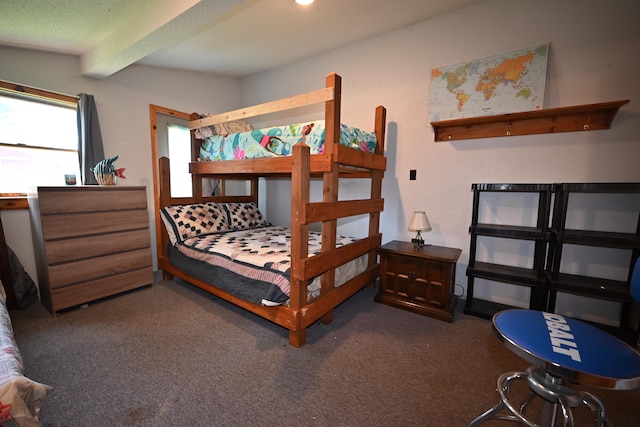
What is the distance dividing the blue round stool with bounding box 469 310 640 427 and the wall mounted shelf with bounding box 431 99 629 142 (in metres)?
1.62

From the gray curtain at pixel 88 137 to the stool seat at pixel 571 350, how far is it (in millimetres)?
3426

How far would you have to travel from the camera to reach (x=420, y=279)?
7.54ft

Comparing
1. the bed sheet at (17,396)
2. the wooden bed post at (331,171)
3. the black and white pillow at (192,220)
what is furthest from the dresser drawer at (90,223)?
the wooden bed post at (331,171)

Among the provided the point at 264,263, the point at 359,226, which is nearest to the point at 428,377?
the point at 264,263

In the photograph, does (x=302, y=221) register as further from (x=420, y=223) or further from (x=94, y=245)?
(x=94, y=245)

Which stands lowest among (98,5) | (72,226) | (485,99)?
(72,226)

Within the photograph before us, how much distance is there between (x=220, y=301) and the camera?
2508 millimetres

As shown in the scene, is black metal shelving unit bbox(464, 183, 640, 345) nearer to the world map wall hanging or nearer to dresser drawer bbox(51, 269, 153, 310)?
the world map wall hanging

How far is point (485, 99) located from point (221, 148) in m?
2.47

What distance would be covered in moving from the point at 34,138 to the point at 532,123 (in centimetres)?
434

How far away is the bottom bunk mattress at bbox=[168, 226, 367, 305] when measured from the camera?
193cm

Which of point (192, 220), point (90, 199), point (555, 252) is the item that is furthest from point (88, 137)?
point (555, 252)

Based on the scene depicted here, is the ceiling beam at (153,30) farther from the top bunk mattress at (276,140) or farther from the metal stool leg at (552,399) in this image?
the metal stool leg at (552,399)

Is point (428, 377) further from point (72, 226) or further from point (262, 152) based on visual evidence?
point (72, 226)
